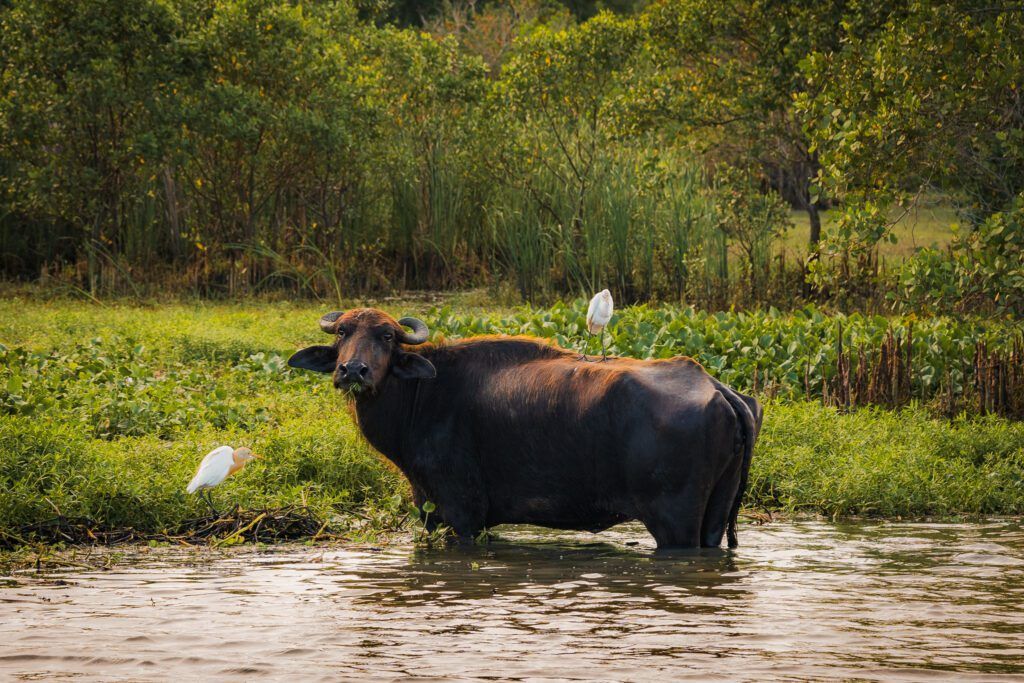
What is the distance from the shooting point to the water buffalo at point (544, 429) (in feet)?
23.6

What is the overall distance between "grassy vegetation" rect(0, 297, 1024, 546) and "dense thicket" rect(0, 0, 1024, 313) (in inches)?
206

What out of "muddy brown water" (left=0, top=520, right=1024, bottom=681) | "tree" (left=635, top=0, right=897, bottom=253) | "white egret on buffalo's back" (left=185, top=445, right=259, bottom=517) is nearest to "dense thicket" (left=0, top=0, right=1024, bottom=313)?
"tree" (left=635, top=0, right=897, bottom=253)

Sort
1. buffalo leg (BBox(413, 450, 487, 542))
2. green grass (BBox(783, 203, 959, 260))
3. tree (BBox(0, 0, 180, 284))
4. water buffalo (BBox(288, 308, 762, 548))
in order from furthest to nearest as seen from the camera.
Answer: green grass (BBox(783, 203, 959, 260)) < tree (BBox(0, 0, 180, 284)) < buffalo leg (BBox(413, 450, 487, 542)) < water buffalo (BBox(288, 308, 762, 548))

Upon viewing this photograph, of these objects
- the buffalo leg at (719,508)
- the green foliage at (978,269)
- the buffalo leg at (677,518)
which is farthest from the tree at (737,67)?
the buffalo leg at (677,518)

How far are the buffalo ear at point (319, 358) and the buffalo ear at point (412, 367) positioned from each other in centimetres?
40

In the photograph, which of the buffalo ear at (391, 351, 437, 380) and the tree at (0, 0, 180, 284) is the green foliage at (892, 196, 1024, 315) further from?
the tree at (0, 0, 180, 284)

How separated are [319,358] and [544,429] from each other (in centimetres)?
145

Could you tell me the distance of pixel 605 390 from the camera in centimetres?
746

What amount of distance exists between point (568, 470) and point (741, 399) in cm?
101

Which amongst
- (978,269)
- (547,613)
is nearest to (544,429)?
(547,613)

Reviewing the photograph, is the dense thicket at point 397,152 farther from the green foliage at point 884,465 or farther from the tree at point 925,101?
the green foliage at point 884,465

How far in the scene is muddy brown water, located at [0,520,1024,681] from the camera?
5.41m

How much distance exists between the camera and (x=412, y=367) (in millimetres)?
7961

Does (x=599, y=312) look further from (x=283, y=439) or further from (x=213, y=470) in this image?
(x=213, y=470)
